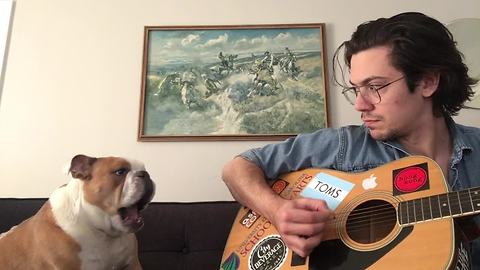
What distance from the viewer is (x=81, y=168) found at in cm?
104

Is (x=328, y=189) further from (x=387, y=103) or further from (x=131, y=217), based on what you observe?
(x=131, y=217)

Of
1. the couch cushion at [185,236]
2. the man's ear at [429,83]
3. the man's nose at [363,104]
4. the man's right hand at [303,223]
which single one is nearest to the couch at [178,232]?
the couch cushion at [185,236]

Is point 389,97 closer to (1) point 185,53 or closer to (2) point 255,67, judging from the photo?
(2) point 255,67

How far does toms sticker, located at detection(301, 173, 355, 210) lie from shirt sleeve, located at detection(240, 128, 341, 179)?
0.24 feet

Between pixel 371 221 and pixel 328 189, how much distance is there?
14 cm

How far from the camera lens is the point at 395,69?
3.50 feet

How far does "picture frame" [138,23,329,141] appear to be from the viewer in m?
1.57

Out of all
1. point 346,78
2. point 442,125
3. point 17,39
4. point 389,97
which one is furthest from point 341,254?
point 17,39

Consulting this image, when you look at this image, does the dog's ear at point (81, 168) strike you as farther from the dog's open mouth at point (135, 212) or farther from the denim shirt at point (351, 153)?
the denim shirt at point (351, 153)

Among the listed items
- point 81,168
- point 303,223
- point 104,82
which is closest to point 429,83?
point 303,223

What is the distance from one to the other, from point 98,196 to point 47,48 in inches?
37.8

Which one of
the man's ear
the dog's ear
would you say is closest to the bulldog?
the dog's ear

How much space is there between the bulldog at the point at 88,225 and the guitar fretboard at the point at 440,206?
625 mm

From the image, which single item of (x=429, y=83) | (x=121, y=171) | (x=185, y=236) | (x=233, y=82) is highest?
(x=233, y=82)
